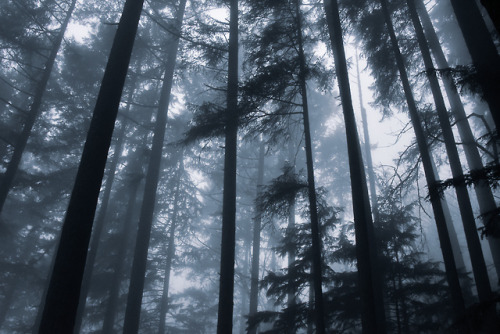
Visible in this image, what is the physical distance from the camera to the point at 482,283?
7090mm

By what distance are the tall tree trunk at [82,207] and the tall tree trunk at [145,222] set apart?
17.2ft

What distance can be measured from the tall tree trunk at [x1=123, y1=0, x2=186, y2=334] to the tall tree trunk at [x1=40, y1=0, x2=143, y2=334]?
5.23 meters

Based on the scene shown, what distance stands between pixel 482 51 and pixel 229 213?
6870 mm

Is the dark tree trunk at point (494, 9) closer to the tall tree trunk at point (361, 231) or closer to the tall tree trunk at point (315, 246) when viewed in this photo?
→ the tall tree trunk at point (361, 231)

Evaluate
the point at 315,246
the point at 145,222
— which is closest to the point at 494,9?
the point at 315,246

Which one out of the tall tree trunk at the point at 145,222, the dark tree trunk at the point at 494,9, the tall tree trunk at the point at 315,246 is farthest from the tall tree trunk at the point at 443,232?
the tall tree trunk at the point at 145,222

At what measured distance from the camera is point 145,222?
1194cm

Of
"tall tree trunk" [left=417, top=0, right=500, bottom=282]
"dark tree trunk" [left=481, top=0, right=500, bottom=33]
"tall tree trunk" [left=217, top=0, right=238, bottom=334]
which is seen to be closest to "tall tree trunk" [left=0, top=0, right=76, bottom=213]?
"tall tree trunk" [left=217, top=0, right=238, bottom=334]

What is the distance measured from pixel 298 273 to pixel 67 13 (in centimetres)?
1537

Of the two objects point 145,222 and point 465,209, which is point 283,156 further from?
point 465,209

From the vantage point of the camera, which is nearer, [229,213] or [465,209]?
[465,209]

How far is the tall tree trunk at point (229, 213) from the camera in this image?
803 cm

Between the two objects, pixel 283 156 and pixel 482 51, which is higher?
pixel 283 156

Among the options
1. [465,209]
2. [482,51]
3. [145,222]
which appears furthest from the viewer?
[145,222]
